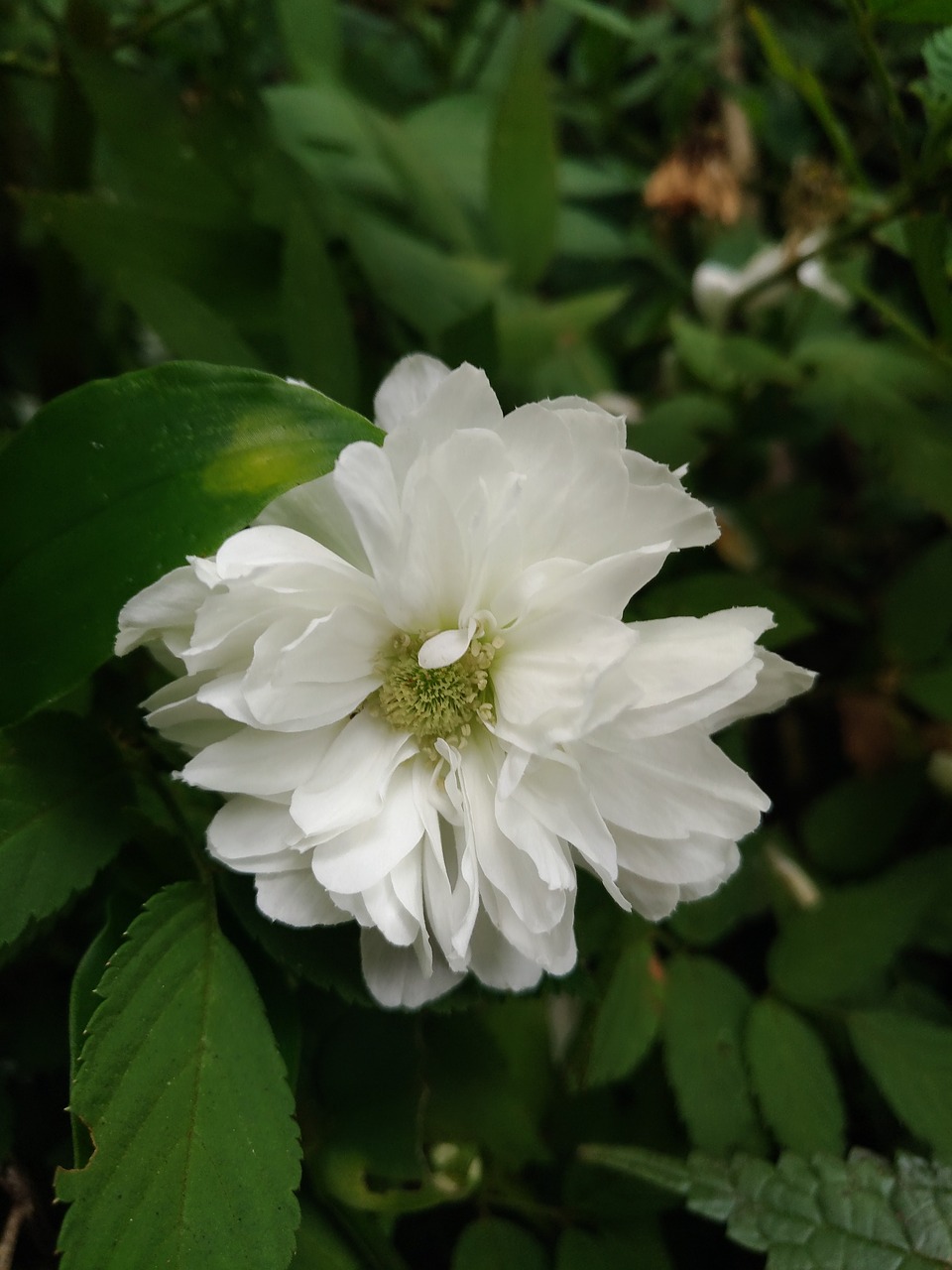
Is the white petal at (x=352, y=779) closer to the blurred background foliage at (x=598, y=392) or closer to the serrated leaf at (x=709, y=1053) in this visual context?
the blurred background foliage at (x=598, y=392)

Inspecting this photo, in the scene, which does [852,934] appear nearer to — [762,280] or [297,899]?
[297,899]

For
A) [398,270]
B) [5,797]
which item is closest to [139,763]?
[5,797]

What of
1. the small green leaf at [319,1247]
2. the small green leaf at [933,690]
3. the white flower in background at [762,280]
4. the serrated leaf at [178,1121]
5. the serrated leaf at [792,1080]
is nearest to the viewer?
the serrated leaf at [178,1121]

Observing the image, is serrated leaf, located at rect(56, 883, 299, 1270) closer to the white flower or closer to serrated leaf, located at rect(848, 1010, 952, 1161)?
the white flower

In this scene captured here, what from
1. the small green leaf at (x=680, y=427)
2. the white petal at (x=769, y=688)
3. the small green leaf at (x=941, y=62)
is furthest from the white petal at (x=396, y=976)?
the small green leaf at (x=941, y=62)

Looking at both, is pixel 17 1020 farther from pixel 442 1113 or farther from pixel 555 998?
pixel 555 998

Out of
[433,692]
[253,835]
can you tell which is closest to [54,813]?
[253,835]
